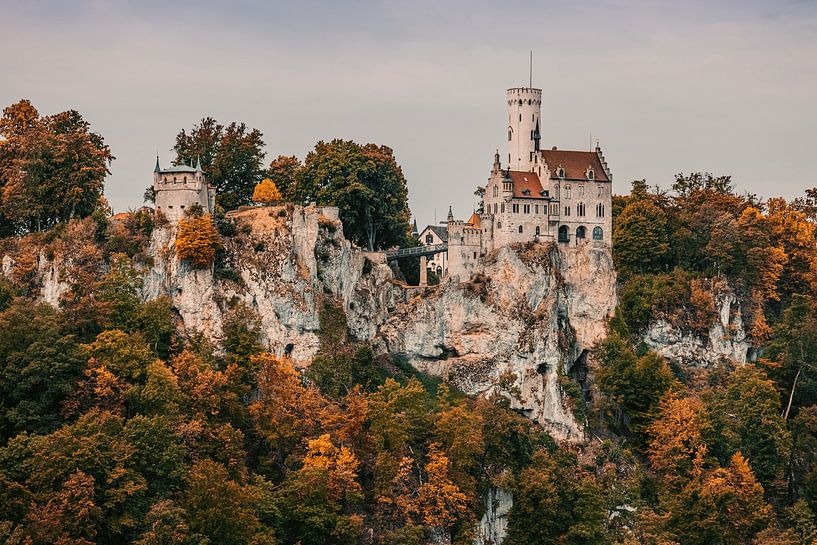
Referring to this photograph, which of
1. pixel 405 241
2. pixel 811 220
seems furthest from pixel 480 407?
pixel 811 220

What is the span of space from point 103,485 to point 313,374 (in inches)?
687

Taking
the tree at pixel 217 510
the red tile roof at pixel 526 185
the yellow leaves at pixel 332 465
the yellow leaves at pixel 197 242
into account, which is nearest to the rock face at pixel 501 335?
the red tile roof at pixel 526 185

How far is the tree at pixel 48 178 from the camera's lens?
84.7m

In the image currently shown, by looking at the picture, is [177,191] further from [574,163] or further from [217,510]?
[574,163]

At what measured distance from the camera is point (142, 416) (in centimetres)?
7281

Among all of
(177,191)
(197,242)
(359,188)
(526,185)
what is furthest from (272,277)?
(526,185)

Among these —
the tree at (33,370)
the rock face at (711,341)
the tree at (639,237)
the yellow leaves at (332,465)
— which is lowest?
the yellow leaves at (332,465)

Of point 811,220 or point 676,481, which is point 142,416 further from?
point 811,220

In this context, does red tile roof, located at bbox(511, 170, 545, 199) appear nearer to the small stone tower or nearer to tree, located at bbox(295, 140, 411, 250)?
tree, located at bbox(295, 140, 411, 250)

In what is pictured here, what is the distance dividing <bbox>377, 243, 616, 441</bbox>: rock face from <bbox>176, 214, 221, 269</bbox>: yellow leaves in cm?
1245

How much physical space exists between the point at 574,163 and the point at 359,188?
46.6 feet

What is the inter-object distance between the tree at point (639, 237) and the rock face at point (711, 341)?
4.27 meters

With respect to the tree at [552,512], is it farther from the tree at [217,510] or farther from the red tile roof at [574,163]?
the red tile roof at [574,163]

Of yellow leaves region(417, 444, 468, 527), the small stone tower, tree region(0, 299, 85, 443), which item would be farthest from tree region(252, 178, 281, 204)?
tree region(0, 299, 85, 443)
